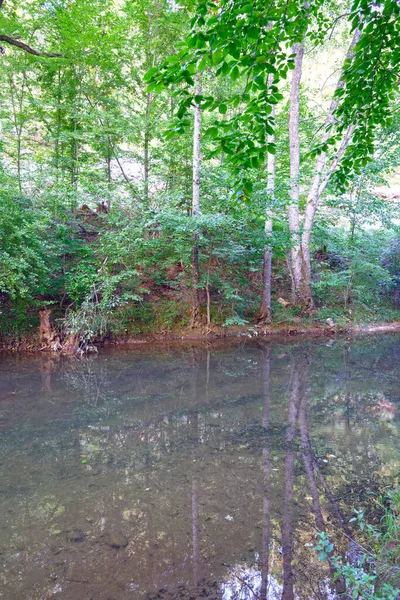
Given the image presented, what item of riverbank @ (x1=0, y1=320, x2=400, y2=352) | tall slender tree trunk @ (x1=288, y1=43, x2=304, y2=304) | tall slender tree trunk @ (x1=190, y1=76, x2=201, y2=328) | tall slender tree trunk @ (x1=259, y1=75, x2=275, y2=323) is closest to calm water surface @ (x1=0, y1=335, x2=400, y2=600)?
riverbank @ (x1=0, y1=320, x2=400, y2=352)

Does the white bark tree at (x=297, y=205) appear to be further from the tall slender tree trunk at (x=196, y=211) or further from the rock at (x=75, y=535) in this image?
the rock at (x=75, y=535)

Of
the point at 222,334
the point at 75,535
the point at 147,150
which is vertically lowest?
the point at 75,535

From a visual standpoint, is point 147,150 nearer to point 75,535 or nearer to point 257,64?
point 257,64

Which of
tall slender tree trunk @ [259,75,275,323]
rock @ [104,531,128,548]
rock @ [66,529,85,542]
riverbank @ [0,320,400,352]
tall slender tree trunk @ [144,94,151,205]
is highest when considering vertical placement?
tall slender tree trunk @ [144,94,151,205]

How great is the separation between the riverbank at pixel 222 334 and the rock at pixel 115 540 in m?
5.96

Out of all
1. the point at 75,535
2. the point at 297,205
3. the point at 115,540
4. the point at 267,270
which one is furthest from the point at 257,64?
the point at 297,205

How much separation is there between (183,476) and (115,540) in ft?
3.22

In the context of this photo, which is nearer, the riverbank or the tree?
the tree

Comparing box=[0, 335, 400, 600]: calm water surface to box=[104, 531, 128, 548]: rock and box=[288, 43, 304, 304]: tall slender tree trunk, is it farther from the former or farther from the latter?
box=[288, 43, 304, 304]: tall slender tree trunk

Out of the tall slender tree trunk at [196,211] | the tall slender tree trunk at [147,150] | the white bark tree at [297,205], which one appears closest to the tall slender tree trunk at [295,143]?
the white bark tree at [297,205]

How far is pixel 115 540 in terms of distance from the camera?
269 cm

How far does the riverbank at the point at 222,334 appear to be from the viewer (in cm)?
850

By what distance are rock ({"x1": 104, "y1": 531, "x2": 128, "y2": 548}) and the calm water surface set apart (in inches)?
0.4

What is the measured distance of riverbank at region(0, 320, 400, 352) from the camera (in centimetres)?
850
